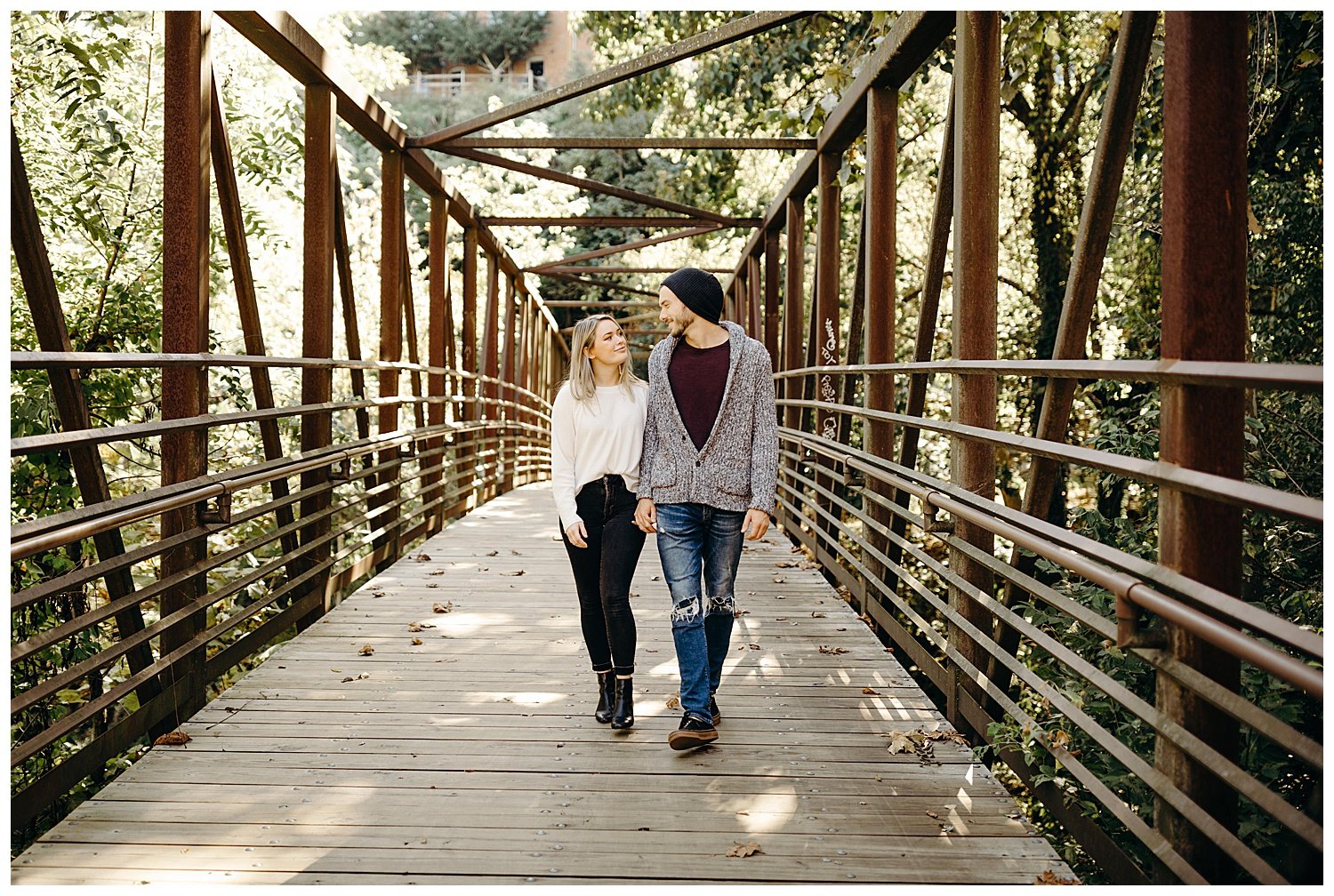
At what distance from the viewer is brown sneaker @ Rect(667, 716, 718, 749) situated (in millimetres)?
3920

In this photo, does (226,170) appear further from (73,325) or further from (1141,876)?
(1141,876)

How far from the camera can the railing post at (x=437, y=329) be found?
9500mm

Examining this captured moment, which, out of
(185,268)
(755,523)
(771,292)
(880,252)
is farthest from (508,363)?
(755,523)

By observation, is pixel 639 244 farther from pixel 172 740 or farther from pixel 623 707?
pixel 172 740

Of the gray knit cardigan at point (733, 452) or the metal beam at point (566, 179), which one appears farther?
the metal beam at point (566, 179)

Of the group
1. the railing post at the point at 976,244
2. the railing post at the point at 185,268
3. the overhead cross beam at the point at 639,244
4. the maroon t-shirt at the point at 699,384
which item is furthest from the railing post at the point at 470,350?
the maroon t-shirt at the point at 699,384

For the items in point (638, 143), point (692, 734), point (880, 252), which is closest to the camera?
point (692, 734)

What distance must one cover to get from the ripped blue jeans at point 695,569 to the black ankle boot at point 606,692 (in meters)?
0.43

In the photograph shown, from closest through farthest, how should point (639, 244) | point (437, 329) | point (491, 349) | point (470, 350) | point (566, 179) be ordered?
point (566, 179) → point (437, 329) → point (470, 350) → point (491, 349) → point (639, 244)

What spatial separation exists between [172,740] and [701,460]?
81.6 inches

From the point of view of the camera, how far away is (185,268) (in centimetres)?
465

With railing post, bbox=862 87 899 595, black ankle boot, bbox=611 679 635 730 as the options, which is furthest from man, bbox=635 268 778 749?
railing post, bbox=862 87 899 595

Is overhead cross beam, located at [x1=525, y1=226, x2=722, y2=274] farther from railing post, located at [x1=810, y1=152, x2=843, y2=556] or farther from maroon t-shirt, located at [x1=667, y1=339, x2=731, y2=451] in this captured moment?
maroon t-shirt, located at [x1=667, y1=339, x2=731, y2=451]

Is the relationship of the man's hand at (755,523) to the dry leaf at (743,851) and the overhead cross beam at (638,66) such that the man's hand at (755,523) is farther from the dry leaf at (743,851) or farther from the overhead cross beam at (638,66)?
the overhead cross beam at (638,66)
